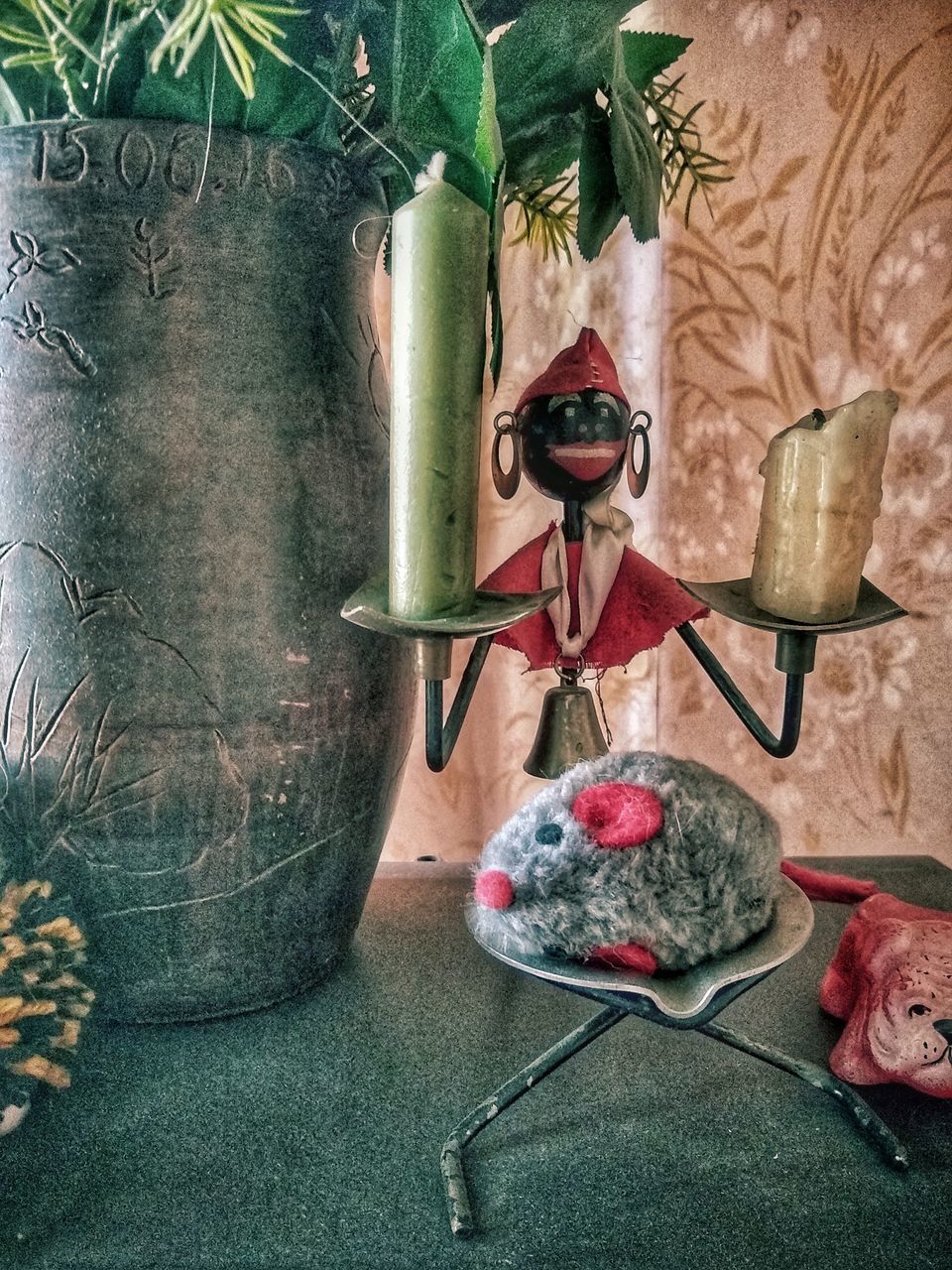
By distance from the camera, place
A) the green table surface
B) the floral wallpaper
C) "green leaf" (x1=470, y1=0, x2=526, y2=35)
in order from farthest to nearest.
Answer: the floral wallpaper, "green leaf" (x1=470, y1=0, x2=526, y2=35), the green table surface

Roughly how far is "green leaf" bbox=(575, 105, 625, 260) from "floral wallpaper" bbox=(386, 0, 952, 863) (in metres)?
0.28

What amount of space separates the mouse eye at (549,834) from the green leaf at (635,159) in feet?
0.93

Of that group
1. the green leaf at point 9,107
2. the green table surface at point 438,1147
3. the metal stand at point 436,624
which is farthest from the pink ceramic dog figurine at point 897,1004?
the green leaf at point 9,107

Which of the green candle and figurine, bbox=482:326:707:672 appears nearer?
the green candle

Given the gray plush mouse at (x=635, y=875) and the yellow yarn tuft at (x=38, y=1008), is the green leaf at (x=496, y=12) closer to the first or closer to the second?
the gray plush mouse at (x=635, y=875)

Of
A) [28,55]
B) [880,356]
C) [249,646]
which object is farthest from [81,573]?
[880,356]

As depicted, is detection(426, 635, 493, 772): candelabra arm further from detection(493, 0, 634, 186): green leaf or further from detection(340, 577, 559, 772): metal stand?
detection(493, 0, 634, 186): green leaf

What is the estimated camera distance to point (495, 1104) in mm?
417

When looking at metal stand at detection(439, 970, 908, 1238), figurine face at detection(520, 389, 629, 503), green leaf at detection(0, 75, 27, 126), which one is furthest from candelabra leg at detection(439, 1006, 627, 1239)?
green leaf at detection(0, 75, 27, 126)

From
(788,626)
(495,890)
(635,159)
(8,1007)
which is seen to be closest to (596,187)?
(635,159)

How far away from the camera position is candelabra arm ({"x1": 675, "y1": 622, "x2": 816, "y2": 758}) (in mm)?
446

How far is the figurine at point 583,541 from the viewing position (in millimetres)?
530

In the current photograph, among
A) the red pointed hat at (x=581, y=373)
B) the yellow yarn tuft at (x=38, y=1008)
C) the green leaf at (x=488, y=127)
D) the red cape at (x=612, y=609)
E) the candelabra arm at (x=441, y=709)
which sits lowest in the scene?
the yellow yarn tuft at (x=38, y=1008)

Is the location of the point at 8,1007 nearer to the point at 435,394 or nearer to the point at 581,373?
the point at 435,394
